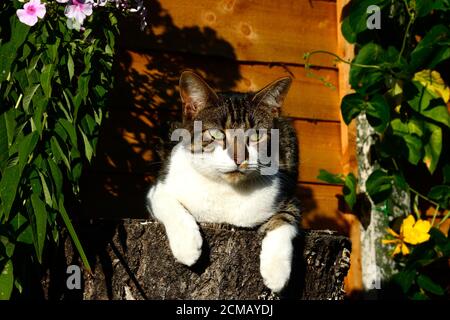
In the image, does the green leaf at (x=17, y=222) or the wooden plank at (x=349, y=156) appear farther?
the wooden plank at (x=349, y=156)

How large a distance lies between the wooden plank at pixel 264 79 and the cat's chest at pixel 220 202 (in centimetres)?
90

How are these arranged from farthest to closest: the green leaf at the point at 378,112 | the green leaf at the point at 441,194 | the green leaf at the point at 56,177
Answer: the green leaf at the point at 441,194
the green leaf at the point at 378,112
the green leaf at the point at 56,177

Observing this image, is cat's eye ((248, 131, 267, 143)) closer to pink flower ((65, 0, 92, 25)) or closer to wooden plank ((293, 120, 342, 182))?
pink flower ((65, 0, 92, 25))

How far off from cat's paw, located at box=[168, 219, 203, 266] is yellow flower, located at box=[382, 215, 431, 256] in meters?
1.18

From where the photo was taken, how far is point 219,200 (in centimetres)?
232

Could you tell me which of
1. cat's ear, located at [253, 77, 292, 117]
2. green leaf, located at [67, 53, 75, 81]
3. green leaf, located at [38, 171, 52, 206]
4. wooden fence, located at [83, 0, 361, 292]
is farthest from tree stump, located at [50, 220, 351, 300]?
wooden fence, located at [83, 0, 361, 292]

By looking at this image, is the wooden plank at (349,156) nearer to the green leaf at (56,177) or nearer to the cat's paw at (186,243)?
the cat's paw at (186,243)

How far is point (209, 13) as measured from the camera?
3.21m

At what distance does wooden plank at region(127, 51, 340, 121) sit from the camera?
10.3ft

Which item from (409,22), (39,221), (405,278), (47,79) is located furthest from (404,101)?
(39,221)

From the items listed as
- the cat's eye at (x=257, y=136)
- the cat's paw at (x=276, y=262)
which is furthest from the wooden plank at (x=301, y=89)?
the cat's paw at (x=276, y=262)

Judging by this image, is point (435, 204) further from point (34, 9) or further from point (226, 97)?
point (34, 9)

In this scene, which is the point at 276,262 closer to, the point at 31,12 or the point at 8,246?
the point at 8,246

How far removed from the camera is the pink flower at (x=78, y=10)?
203cm
